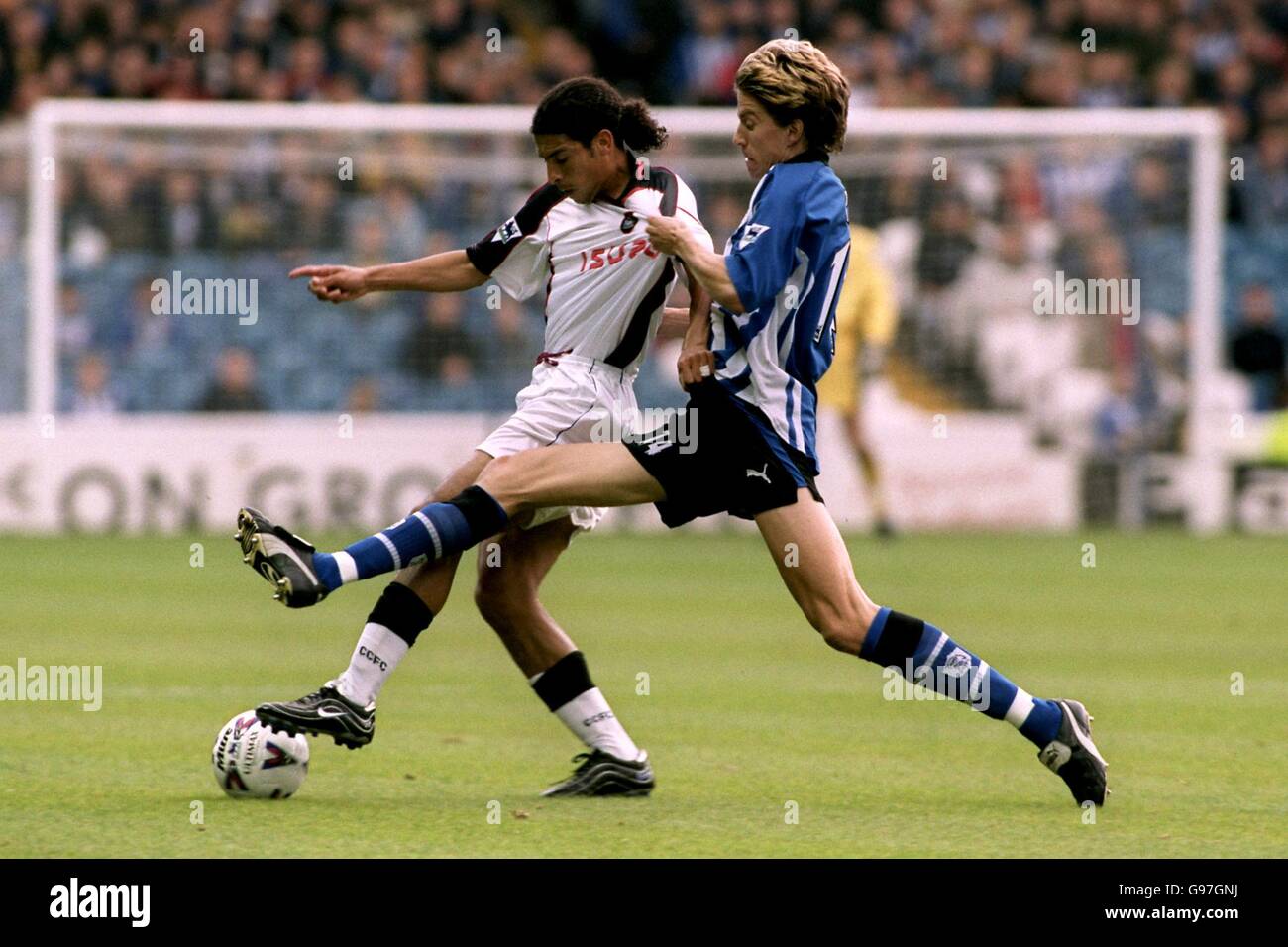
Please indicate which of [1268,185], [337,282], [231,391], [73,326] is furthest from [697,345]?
[1268,185]

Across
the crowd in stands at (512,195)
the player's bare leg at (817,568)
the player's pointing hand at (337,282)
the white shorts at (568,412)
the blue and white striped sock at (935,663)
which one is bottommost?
the blue and white striped sock at (935,663)

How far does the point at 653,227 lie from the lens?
5.79m

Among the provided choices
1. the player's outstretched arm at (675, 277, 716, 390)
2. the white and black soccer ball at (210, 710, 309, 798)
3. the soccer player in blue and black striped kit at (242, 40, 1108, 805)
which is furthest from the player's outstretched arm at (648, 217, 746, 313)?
the white and black soccer ball at (210, 710, 309, 798)

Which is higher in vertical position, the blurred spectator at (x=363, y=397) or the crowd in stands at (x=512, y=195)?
the crowd in stands at (x=512, y=195)

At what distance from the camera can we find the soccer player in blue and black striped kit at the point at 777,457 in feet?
19.1

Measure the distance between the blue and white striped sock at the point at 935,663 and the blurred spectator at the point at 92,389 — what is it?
40.1 ft

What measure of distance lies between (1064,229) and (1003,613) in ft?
24.7

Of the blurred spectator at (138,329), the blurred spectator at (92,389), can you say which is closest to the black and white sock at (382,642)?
the blurred spectator at (92,389)

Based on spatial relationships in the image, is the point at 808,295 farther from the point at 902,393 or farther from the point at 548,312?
the point at 902,393

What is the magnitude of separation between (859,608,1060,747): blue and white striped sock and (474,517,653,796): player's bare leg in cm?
89

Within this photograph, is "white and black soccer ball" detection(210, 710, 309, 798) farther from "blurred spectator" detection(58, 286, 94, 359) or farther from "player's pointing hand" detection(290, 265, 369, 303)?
"blurred spectator" detection(58, 286, 94, 359)

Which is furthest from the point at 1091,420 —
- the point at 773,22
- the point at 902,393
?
the point at 773,22

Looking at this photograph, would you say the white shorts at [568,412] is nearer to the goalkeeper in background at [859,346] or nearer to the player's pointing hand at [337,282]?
the player's pointing hand at [337,282]

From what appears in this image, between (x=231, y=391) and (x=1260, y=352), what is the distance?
9.26 m
